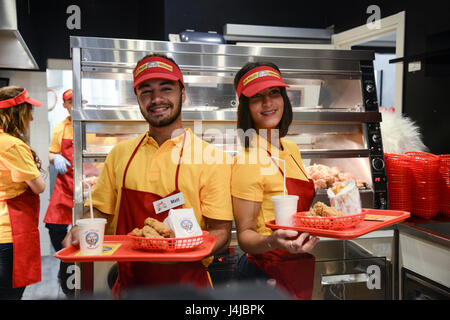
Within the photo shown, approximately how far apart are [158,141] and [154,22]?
3176mm

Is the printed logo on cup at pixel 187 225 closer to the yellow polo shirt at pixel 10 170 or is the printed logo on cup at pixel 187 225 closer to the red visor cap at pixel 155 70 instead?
the red visor cap at pixel 155 70

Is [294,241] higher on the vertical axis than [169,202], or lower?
lower

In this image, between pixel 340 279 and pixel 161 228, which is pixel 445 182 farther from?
pixel 161 228

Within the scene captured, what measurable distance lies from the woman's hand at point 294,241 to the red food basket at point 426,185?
1.42 m

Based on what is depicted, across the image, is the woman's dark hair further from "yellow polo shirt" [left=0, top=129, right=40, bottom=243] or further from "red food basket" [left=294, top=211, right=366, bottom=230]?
"yellow polo shirt" [left=0, top=129, right=40, bottom=243]

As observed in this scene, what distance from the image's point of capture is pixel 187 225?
133cm

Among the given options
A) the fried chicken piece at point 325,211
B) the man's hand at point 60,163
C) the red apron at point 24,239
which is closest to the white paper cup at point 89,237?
the fried chicken piece at point 325,211

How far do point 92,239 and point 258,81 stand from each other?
35.8 inches

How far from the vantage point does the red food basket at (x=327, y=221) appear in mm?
1413

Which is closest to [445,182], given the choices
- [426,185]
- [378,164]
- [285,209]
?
[426,185]

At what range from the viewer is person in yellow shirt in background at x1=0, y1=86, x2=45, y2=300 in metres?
2.67

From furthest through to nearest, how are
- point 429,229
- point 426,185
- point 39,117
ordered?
point 39,117, point 426,185, point 429,229

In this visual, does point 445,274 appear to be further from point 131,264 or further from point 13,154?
point 13,154
